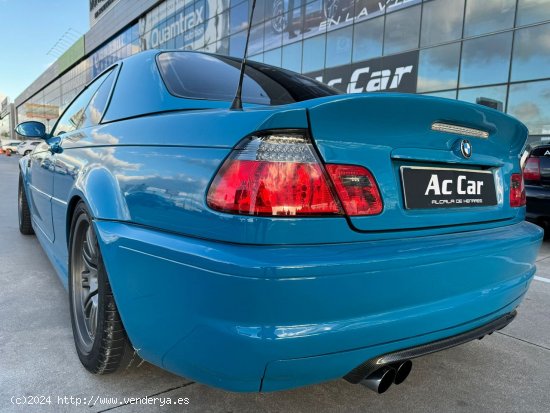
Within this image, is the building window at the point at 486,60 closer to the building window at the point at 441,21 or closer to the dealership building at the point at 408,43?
the dealership building at the point at 408,43

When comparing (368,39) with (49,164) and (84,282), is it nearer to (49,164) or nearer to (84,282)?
(49,164)

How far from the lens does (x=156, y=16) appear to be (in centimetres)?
3103

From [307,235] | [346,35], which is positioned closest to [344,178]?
[307,235]

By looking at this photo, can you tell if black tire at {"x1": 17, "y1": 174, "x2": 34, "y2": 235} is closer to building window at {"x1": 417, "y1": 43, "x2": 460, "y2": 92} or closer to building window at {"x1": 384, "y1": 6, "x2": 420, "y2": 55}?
building window at {"x1": 417, "y1": 43, "x2": 460, "y2": 92}

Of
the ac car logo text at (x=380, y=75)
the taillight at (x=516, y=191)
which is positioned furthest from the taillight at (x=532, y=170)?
the ac car logo text at (x=380, y=75)

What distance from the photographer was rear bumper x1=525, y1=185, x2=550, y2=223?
4.97 meters

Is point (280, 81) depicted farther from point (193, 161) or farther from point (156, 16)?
point (156, 16)

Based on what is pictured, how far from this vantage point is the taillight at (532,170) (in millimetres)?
5079

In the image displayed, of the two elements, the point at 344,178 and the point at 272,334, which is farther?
the point at 344,178

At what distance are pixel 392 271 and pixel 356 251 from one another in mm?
132

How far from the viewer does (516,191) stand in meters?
2.00

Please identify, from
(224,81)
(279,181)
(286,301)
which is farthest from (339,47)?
(286,301)

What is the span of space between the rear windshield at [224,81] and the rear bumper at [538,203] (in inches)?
154

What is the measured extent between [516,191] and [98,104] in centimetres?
226
